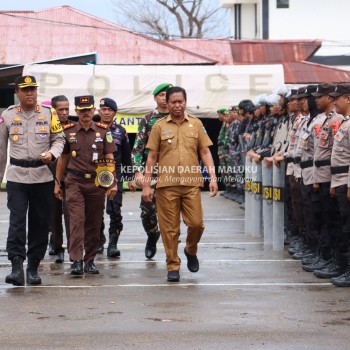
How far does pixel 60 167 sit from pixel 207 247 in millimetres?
3527

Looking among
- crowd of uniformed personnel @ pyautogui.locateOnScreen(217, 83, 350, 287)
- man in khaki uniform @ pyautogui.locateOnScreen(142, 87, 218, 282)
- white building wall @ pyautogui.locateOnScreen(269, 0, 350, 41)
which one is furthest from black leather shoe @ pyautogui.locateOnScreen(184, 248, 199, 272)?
white building wall @ pyautogui.locateOnScreen(269, 0, 350, 41)

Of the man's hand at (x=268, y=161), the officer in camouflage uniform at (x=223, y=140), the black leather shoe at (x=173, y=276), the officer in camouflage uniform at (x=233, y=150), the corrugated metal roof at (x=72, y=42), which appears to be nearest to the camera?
the black leather shoe at (x=173, y=276)

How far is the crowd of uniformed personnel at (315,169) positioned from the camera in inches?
445

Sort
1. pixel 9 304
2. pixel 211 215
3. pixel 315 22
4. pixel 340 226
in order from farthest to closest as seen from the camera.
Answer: pixel 315 22
pixel 211 215
pixel 340 226
pixel 9 304

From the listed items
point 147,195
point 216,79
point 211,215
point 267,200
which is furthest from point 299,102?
point 216,79

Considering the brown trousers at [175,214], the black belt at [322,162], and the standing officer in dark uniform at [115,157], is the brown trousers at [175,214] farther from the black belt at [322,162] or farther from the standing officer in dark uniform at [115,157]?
the standing officer in dark uniform at [115,157]

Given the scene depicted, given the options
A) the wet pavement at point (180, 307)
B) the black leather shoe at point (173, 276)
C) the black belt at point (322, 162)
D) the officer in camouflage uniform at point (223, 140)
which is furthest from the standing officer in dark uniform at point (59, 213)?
the officer in camouflage uniform at point (223, 140)

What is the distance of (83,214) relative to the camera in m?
12.5

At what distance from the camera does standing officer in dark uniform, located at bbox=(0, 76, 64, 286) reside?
11469 mm

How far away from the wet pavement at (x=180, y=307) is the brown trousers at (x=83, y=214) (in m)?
0.34

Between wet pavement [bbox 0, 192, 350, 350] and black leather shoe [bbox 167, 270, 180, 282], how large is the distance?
4.7 inches

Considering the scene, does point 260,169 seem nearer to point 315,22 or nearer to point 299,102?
point 299,102

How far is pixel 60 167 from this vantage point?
1273 centimetres

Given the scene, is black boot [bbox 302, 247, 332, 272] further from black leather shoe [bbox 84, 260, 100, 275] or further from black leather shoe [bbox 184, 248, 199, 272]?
black leather shoe [bbox 84, 260, 100, 275]
